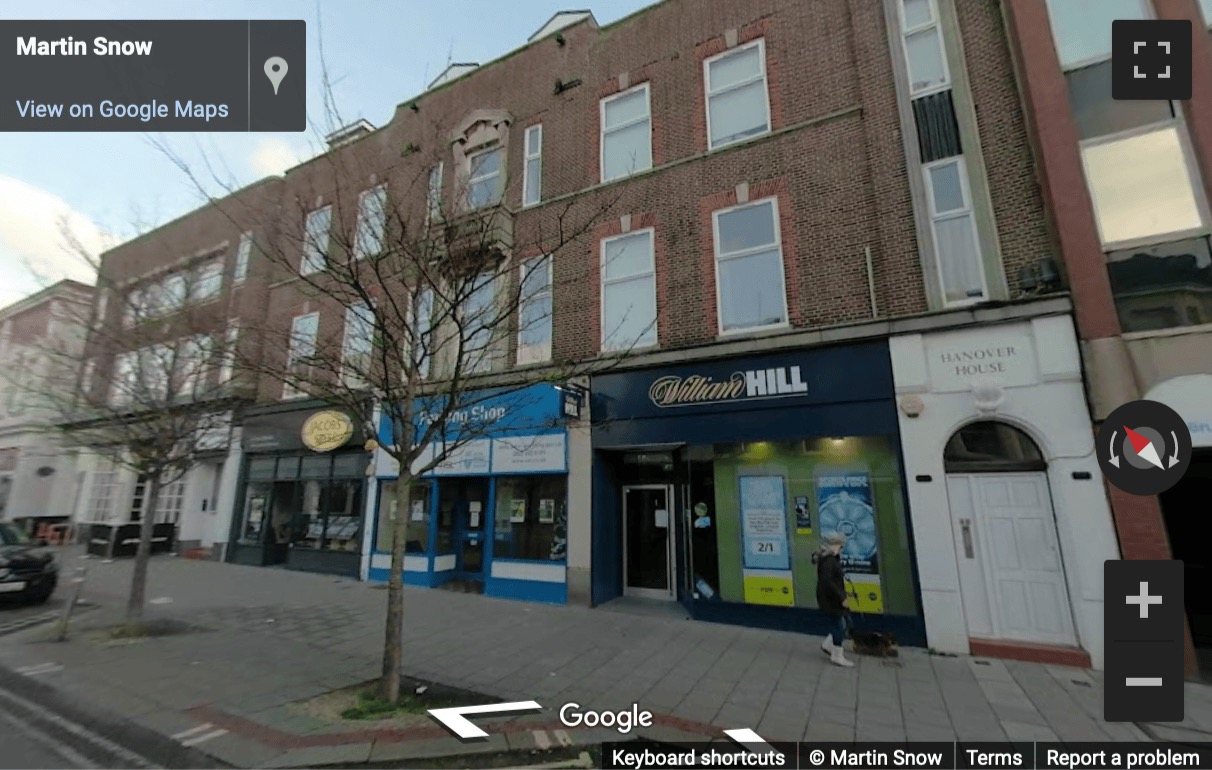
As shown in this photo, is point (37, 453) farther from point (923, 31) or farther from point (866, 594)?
point (923, 31)

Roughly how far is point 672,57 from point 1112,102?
316 inches

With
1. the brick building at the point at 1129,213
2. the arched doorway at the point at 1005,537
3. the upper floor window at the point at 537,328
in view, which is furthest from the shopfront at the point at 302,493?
the brick building at the point at 1129,213

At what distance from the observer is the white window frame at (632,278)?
423 inches

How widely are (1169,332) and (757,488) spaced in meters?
5.95

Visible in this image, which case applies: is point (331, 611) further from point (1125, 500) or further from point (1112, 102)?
point (1112, 102)

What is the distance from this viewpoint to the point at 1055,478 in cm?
718

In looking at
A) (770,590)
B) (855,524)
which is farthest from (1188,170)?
(770,590)

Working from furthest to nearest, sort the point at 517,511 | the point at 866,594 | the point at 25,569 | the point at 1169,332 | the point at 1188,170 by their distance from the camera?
the point at 517,511 < the point at 25,569 < the point at 866,594 < the point at 1188,170 < the point at 1169,332

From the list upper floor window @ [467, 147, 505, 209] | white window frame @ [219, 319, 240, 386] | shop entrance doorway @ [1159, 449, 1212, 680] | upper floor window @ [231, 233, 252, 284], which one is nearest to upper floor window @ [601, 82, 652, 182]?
upper floor window @ [467, 147, 505, 209]

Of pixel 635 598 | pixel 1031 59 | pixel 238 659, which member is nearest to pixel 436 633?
pixel 238 659

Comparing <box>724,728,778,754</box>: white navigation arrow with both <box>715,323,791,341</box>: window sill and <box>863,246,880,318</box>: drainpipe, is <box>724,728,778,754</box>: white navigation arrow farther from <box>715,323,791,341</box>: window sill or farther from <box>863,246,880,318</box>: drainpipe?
<box>863,246,880,318</box>: drainpipe

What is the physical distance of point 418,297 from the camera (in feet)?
21.3

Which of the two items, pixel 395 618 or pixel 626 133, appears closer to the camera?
pixel 395 618

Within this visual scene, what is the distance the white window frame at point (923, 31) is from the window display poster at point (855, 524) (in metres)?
6.78
